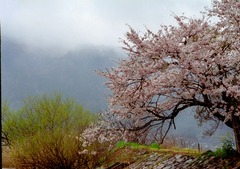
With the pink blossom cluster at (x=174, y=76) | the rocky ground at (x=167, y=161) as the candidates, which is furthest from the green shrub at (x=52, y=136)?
the pink blossom cluster at (x=174, y=76)

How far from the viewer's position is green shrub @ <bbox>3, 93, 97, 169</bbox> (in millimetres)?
14031

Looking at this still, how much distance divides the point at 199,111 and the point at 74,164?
483 centimetres

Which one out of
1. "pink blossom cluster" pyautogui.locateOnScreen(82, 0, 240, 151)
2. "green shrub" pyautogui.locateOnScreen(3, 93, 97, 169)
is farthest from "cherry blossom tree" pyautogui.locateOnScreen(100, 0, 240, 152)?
"green shrub" pyautogui.locateOnScreen(3, 93, 97, 169)

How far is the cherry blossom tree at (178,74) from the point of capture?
897cm

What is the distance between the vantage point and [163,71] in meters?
9.47

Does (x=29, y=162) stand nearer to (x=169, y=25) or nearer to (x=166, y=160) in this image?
(x=166, y=160)

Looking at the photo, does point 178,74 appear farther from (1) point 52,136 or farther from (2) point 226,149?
(1) point 52,136

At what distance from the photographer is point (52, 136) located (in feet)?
46.3

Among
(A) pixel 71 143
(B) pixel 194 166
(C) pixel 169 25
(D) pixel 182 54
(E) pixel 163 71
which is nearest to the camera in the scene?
(D) pixel 182 54

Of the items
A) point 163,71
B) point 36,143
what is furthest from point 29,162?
point 163,71

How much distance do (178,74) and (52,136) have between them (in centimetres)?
664

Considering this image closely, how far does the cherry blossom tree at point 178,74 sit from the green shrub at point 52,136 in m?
3.88

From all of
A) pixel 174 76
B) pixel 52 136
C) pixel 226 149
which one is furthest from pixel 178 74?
pixel 52 136

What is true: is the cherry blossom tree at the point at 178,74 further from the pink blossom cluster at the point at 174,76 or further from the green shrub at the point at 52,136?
the green shrub at the point at 52,136
